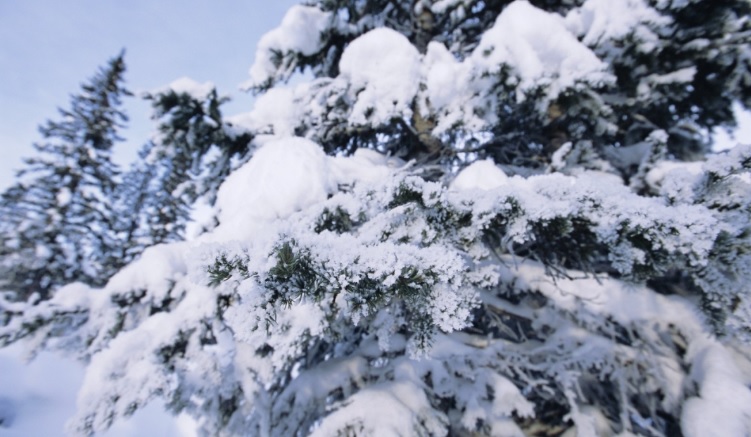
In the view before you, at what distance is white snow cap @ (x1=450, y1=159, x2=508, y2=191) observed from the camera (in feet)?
7.20

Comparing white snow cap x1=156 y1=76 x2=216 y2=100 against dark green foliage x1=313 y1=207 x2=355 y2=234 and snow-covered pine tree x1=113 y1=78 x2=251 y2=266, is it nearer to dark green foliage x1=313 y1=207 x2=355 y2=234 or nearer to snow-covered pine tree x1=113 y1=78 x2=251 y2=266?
snow-covered pine tree x1=113 y1=78 x2=251 y2=266

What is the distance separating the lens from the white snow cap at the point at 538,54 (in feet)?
8.86

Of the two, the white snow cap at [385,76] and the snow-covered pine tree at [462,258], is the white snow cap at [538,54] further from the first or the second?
the white snow cap at [385,76]

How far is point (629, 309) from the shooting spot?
314 centimetres

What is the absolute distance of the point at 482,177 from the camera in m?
2.28

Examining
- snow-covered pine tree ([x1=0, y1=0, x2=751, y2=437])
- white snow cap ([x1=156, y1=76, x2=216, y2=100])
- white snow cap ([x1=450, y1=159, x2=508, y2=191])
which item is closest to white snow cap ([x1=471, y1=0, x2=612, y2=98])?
snow-covered pine tree ([x1=0, y1=0, x2=751, y2=437])

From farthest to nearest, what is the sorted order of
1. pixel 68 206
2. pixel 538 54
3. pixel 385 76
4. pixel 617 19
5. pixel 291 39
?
pixel 68 206
pixel 291 39
pixel 385 76
pixel 617 19
pixel 538 54

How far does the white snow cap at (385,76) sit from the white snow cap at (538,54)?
2.25 ft

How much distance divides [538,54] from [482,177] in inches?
56.8

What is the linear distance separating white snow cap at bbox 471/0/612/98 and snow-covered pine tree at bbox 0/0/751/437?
18mm

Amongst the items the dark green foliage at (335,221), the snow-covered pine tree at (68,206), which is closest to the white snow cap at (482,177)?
the dark green foliage at (335,221)

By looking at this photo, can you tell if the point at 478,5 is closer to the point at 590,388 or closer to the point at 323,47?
the point at 323,47

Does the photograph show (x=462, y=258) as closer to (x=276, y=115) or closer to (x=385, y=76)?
(x=385, y=76)

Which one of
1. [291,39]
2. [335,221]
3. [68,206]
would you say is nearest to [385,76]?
[291,39]
